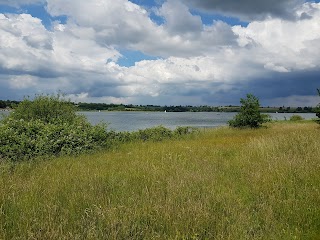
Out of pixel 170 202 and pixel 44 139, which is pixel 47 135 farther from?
pixel 170 202

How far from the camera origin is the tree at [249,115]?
33.0m

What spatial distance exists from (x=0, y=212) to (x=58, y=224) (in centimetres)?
108

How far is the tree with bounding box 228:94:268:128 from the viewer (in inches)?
1300

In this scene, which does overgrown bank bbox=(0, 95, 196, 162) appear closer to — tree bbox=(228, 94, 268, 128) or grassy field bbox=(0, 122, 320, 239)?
grassy field bbox=(0, 122, 320, 239)

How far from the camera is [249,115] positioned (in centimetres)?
3319

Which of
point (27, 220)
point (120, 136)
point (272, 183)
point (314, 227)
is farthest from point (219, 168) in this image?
point (120, 136)

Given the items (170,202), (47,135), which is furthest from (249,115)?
(170,202)

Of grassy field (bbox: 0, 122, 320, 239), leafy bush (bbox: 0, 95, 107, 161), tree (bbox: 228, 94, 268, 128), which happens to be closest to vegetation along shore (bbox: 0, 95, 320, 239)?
grassy field (bbox: 0, 122, 320, 239)

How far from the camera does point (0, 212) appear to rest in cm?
540

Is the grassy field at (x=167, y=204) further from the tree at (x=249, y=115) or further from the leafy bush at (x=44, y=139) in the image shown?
the tree at (x=249, y=115)

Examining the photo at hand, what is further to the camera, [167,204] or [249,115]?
[249,115]

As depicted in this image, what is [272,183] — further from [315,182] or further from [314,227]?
[314,227]

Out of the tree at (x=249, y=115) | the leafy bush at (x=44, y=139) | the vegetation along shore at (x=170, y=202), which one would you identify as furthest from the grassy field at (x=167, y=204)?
the tree at (x=249, y=115)

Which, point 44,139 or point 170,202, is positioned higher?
point 44,139
